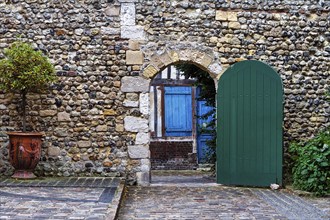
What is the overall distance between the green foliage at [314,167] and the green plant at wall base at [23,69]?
384 cm

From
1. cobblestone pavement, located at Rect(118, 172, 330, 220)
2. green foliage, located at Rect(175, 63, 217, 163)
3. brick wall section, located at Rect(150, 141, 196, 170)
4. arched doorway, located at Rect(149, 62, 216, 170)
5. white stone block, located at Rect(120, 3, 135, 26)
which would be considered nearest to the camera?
cobblestone pavement, located at Rect(118, 172, 330, 220)

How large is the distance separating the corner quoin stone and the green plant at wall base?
3.60 ft

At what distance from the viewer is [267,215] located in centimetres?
536

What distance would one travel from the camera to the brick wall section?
476 inches

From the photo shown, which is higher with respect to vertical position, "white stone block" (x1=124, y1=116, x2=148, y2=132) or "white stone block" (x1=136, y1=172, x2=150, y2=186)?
"white stone block" (x1=124, y1=116, x2=148, y2=132)

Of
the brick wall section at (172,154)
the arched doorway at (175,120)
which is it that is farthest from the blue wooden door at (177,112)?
the brick wall section at (172,154)

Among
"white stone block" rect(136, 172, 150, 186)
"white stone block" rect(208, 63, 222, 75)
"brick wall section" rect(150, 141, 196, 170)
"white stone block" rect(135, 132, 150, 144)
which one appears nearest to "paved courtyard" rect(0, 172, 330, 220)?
"white stone block" rect(136, 172, 150, 186)

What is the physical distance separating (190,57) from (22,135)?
277 cm

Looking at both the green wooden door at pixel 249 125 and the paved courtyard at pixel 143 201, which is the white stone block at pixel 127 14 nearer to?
the green wooden door at pixel 249 125

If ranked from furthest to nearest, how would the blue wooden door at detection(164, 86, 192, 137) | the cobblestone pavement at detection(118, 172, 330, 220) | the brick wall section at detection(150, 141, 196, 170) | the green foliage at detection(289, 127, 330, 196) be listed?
the blue wooden door at detection(164, 86, 192, 137)
the brick wall section at detection(150, 141, 196, 170)
the green foliage at detection(289, 127, 330, 196)
the cobblestone pavement at detection(118, 172, 330, 220)

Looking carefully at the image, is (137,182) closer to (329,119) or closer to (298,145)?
(298,145)

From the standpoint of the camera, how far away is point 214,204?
6.04 meters

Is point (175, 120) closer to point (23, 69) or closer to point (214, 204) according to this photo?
point (23, 69)

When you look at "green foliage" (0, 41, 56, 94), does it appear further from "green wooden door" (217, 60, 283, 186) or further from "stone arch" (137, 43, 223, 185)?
"green wooden door" (217, 60, 283, 186)
